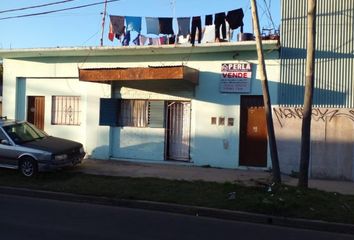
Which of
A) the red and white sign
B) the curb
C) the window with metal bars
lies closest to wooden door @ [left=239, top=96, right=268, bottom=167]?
the red and white sign

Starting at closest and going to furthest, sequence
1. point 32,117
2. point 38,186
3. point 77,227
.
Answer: point 77,227 → point 38,186 → point 32,117

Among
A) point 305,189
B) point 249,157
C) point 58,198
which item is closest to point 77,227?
point 58,198

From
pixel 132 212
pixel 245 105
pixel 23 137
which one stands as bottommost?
pixel 132 212

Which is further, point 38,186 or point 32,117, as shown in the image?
point 32,117

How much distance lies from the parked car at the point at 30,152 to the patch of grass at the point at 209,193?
1.02 feet

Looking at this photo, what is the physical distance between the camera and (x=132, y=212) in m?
9.93

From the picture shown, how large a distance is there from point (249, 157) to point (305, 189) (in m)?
4.78

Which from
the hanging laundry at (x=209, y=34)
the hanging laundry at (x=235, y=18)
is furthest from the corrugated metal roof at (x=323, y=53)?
the hanging laundry at (x=209, y=34)

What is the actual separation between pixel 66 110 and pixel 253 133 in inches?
280

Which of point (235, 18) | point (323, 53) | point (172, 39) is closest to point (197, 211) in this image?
point (323, 53)

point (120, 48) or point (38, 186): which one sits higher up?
point (120, 48)

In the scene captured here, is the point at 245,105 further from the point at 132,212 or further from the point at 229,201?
the point at 132,212

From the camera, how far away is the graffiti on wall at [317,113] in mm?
14266

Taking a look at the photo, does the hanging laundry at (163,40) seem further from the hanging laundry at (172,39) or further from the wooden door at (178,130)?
the wooden door at (178,130)
